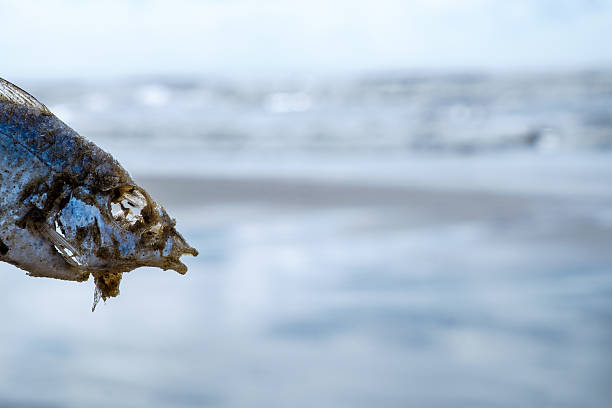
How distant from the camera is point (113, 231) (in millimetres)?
1029

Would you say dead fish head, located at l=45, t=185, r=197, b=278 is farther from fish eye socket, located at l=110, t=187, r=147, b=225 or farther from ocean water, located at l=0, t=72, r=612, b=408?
ocean water, located at l=0, t=72, r=612, b=408

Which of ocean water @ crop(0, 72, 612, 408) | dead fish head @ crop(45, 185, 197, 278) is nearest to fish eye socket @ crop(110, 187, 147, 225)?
dead fish head @ crop(45, 185, 197, 278)

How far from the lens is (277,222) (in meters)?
7.91

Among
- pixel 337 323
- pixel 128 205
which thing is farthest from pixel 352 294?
pixel 128 205

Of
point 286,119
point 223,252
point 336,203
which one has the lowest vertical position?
point 223,252

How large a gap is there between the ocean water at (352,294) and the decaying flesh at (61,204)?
300 cm

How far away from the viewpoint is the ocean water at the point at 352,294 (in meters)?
4.12

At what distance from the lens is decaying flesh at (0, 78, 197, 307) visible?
99cm

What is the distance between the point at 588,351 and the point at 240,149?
9.84 meters

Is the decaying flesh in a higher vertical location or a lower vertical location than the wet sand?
lower

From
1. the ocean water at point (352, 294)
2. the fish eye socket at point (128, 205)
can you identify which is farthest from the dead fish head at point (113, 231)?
the ocean water at point (352, 294)

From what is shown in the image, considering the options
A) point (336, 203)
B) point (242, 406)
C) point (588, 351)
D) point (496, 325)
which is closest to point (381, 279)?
point (496, 325)

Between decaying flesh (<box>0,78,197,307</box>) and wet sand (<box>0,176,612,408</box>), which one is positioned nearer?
decaying flesh (<box>0,78,197,307</box>)

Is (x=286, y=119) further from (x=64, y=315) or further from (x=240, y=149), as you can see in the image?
(x=64, y=315)
